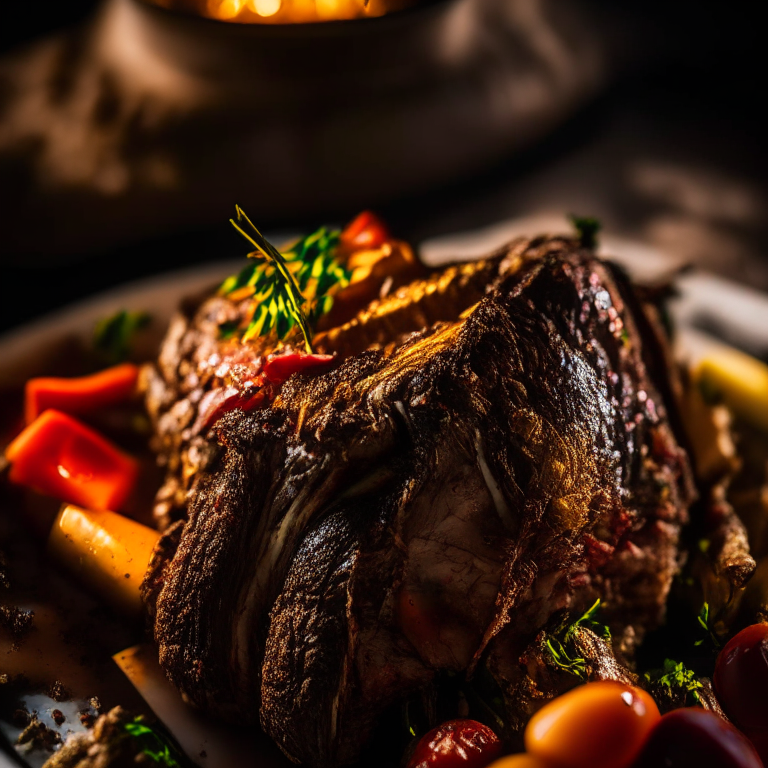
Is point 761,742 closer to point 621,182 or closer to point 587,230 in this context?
point 587,230

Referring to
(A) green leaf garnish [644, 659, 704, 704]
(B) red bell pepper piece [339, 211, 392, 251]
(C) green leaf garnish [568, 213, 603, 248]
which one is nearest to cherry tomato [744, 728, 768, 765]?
(A) green leaf garnish [644, 659, 704, 704]

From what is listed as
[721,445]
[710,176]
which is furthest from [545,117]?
[721,445]

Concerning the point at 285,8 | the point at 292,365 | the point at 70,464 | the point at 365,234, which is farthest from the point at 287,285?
the point at 285,8

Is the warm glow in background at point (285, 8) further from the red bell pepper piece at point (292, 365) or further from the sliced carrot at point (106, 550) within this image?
the sliced carrot at point (106, 550)

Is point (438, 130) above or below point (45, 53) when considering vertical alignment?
below

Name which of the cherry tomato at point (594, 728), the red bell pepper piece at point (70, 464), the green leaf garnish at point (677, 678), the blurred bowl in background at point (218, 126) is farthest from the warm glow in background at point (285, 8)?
the cherry tomato at point (594, 728)

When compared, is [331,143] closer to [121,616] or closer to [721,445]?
[721,445]

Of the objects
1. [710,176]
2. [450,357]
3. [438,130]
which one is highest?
Answer: [450,357]
